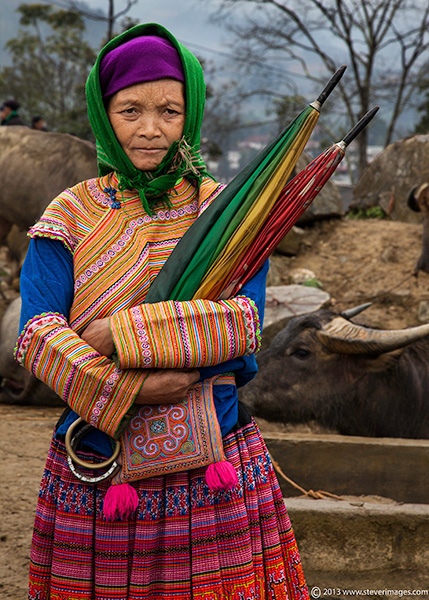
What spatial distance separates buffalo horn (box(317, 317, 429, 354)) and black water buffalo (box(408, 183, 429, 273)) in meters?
4.05

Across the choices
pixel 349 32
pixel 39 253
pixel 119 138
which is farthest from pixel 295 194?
pixel 349 32

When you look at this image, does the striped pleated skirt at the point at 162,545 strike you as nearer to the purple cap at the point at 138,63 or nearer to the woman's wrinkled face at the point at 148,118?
the woman's wrinkled face at the point at 148,118

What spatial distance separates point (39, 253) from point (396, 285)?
6430 millimetres

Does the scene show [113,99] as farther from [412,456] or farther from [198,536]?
[412,456]

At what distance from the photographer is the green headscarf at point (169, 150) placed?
1594mm

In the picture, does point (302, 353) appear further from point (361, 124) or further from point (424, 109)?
point (424, 109)

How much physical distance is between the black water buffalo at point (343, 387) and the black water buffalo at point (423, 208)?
396 cm

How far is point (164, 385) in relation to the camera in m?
1.41

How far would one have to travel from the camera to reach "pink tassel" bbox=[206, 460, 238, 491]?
1464mm

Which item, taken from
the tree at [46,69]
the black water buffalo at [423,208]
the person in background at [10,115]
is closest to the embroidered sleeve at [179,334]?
the black water buffalo at [423,208]

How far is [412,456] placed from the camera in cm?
322

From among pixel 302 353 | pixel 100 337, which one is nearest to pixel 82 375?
pixel 100 337

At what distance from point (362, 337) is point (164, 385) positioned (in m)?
2.17

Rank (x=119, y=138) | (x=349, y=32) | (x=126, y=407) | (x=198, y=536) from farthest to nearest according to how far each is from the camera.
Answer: (x=349, y=32) < (x=119, y=138) < (x=198, y=536) < (x=126, y=407)
